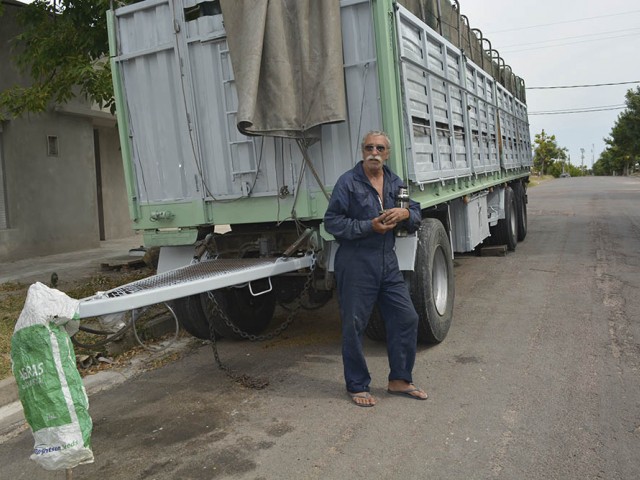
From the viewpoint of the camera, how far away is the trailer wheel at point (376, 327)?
5238 millimetres

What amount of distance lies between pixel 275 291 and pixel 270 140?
166 centimetres

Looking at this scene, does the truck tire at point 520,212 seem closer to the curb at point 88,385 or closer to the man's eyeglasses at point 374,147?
the curb at point 88,385

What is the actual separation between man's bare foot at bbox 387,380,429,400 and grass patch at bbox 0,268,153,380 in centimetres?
307

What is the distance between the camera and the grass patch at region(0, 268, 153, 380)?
5.99 meters

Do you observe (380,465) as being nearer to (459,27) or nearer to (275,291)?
(275,291)

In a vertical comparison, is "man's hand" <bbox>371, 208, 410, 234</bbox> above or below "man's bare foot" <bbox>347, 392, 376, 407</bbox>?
above

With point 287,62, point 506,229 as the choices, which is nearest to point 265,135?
point 287,62

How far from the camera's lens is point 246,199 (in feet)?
16.8

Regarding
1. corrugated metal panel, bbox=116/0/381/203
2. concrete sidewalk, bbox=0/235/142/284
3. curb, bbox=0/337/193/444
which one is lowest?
curb, bbox=0/337/193/444

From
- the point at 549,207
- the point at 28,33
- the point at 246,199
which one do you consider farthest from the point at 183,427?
the point at 549,207

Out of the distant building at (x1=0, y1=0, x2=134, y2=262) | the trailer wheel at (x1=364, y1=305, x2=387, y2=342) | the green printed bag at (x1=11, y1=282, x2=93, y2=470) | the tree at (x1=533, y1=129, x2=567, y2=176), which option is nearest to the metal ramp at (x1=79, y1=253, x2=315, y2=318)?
the green printed bag at (x1=11, y1=282, x2=93, y2=470)

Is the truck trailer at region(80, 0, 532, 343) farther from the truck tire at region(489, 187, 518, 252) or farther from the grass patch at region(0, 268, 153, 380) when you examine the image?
the truck tire at region(489, 187, 518, 252)

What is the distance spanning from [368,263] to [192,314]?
2133 millimetres

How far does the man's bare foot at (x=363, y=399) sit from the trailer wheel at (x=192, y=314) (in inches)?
77.0
